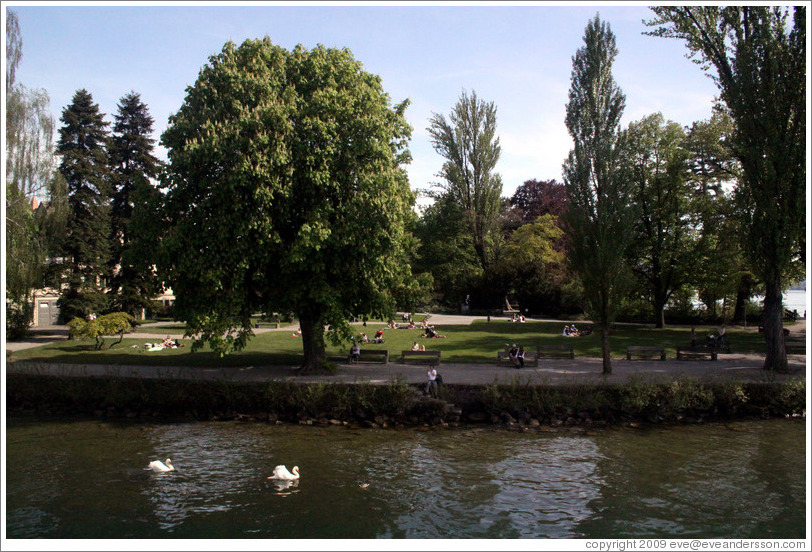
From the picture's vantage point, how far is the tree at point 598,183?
988 inches

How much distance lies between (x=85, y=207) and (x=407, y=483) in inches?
1386

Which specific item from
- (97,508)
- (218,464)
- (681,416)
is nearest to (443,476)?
(218,464)

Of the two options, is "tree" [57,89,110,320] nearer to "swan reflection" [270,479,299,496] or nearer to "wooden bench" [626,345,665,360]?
"swan reflection" [270,479,299,496]

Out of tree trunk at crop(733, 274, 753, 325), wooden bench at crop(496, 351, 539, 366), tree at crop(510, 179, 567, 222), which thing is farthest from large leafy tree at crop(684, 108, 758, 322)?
tree at crop(510, 179, 567, 222)

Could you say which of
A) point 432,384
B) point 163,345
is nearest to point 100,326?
point 163,345

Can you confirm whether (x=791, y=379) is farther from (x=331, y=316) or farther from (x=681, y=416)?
(x=331, y=316)

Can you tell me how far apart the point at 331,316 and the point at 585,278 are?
1107 centimetres

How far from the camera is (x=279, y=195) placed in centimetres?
2288

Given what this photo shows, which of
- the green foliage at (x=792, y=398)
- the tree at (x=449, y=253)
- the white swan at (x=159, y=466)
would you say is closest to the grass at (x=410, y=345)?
the green foliage at (x=792, y=398)

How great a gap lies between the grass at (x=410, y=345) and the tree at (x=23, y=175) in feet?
15.3

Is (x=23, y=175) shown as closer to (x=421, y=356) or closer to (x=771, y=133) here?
(x=421, y=356)

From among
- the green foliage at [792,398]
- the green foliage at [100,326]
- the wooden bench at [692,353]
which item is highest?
the green foliage at [100,326]

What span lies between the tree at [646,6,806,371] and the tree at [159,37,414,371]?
1477cm

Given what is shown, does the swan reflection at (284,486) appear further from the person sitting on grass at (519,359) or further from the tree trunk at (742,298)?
the tree trunk at (742,298)
